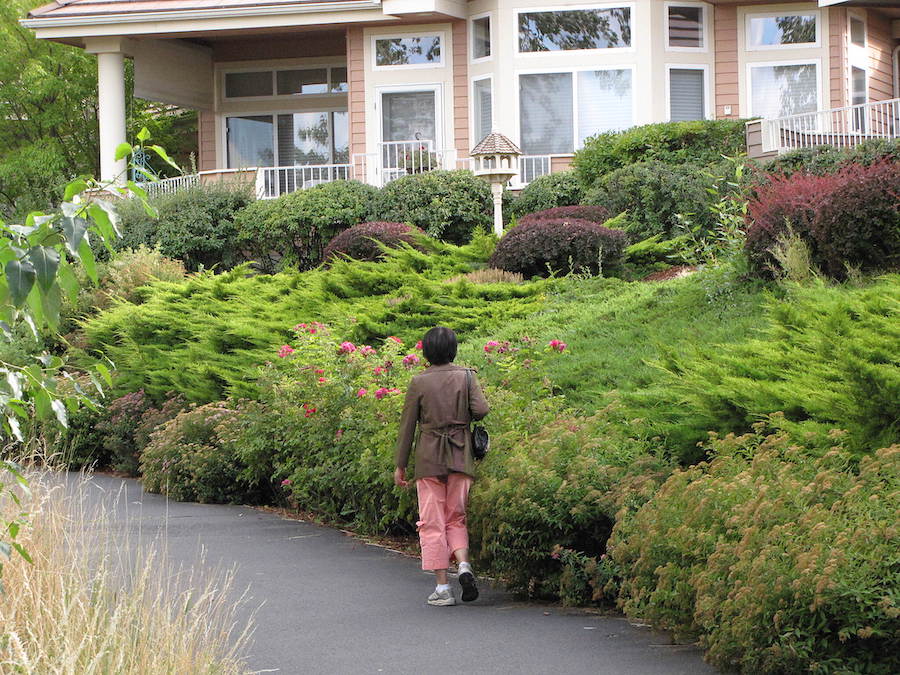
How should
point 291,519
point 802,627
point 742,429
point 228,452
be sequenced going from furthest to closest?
point 228,452, point 291,519, point 742,429, point 802,627

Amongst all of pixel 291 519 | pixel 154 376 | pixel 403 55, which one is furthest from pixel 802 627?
pixel 403 55

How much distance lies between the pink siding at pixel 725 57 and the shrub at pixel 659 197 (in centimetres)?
520

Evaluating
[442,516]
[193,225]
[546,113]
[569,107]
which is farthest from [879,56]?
[442,516]

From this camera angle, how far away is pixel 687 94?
23.4 m

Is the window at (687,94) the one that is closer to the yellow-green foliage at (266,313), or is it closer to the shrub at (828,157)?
the shrub at (828,157)

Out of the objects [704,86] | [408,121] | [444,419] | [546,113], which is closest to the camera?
[444,419]

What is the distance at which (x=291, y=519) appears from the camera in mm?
10961

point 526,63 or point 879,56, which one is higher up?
point 879,56

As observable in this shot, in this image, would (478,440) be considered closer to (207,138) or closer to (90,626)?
(90,626)

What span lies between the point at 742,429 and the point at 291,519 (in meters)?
4.80

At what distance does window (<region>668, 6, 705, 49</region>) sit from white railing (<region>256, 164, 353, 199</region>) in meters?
6.95

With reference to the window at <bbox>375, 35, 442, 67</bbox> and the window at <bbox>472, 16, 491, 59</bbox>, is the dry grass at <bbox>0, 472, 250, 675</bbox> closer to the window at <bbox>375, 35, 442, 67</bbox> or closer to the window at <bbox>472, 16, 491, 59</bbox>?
the window at <bbox>472, 16, 491, 59</bbox>

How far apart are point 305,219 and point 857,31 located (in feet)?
38.3

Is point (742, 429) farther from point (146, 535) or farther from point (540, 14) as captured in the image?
point (540, 14)
